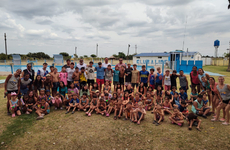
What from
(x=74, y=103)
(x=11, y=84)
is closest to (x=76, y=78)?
(x=74, y=103)

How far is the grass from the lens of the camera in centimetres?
426

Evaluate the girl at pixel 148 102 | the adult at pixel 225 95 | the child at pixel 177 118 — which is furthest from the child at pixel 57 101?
the adult at pixel 225 95

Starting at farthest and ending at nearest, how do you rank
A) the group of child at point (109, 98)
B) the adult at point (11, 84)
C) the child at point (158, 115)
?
the adult at point (11, 84), the group of child at point (109, 98), the child at point (158, 115)

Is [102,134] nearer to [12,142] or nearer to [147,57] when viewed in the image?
[12,142]

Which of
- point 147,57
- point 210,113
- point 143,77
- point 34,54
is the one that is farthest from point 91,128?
point 34,54

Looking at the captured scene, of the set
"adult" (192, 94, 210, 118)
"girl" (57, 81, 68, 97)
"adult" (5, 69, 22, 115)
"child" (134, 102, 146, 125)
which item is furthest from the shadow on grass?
"adult" (192, 94, 210, 118)

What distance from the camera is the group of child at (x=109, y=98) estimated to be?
585 centimetres

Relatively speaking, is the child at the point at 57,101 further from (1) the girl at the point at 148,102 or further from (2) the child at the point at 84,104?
(1) the girl at the point at 148,102

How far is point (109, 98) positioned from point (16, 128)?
3.61 metres

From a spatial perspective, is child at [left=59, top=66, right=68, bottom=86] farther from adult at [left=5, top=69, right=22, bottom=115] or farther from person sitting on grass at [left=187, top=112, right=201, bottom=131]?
person sitting on grass at [left=187, top=112, right=201, bottom=131]

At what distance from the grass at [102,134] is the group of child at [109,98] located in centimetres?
37

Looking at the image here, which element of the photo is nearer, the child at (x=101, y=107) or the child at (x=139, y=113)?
the child at (x=139, y=113)

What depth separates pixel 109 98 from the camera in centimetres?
688

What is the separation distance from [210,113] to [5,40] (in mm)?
48681
